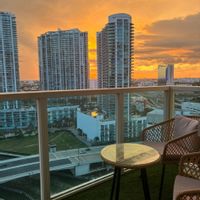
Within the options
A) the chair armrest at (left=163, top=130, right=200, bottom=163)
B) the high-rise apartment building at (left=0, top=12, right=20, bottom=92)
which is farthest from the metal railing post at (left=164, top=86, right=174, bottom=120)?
the high-rise apartment building at (left=0, top=12, right=20, bottom=92)

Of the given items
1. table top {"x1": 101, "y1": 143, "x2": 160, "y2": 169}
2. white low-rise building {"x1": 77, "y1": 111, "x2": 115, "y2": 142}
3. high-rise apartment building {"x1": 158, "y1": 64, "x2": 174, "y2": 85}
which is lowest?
table top {"x1": 101, "y1": 143, "x2": 160, "y2": 169}

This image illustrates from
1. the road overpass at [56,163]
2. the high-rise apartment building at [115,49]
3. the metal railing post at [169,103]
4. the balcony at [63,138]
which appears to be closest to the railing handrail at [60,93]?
the balcony at [63,138]

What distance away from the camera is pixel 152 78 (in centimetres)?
344

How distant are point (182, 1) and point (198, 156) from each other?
2548 mm

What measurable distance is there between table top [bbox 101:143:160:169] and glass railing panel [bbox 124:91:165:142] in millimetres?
792

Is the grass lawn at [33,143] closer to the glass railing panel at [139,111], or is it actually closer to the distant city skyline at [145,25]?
the glass railing panel at [139,111]

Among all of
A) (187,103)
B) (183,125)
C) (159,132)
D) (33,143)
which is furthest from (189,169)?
(187,103)

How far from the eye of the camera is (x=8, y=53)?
8.00 feet

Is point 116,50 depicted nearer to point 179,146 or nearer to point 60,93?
point 60,93

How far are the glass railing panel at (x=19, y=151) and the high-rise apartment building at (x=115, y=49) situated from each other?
4.36 feet

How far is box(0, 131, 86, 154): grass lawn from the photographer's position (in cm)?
211

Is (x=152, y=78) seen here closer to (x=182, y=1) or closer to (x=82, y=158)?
(x=182, y=1)

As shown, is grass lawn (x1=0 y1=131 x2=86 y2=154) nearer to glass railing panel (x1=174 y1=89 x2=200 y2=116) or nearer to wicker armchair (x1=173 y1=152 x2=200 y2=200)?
wicker armchair (x1=173 y1=152 x2=200 y2=200)

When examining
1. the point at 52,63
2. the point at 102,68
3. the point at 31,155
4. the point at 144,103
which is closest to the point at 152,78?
the point at 144,103
